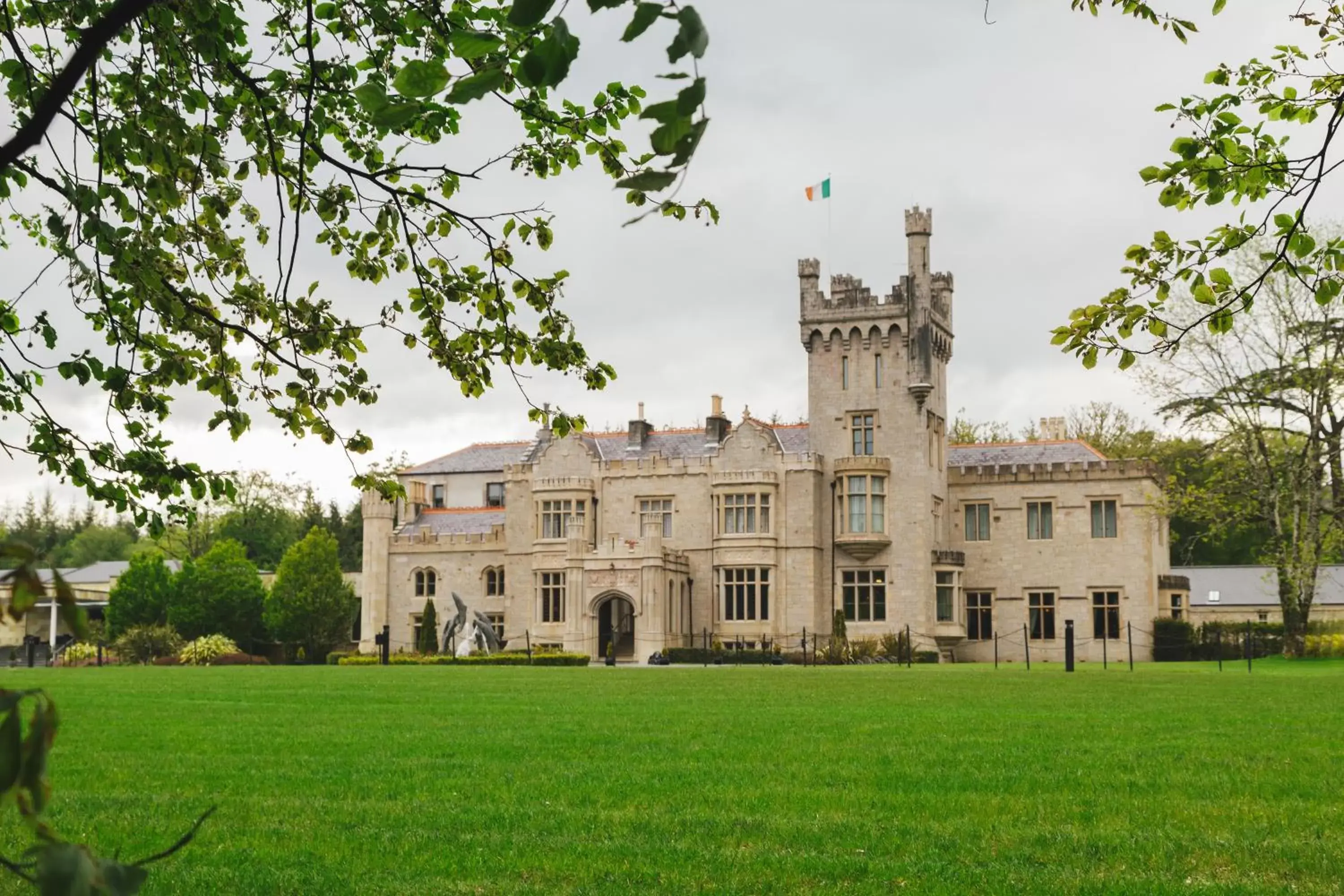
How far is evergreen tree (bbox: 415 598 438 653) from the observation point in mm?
52125

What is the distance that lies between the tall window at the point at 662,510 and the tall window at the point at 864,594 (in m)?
6.85

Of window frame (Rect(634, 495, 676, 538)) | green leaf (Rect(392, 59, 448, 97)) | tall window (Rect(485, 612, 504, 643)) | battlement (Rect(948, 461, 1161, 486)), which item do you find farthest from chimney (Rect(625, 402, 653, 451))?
green leaf (Rect(392, 59, 448, 97))

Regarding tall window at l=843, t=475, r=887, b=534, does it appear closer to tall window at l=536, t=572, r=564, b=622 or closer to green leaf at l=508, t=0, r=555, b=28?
tall window at l=536, t=572, r=564, b=622

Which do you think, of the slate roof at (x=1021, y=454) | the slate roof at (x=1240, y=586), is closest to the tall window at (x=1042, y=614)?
the slate roof at (x=1021, y=454)

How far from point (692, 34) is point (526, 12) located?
Answer: 294mm

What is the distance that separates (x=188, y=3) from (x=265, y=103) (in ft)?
4.89

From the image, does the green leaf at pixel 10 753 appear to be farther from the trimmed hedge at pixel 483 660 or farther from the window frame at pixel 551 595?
the window frame at pixel 551 595

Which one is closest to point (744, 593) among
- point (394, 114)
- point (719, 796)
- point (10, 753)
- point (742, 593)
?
point (742, 593)

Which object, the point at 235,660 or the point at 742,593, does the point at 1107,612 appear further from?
the point at 235,660

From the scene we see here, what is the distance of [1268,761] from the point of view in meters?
11.3

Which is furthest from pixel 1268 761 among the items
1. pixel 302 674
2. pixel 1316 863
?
pixel 302 674

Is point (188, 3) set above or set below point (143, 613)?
above

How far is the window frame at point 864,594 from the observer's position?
4916 centimetres

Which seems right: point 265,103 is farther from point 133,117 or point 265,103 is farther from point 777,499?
point 777,499
